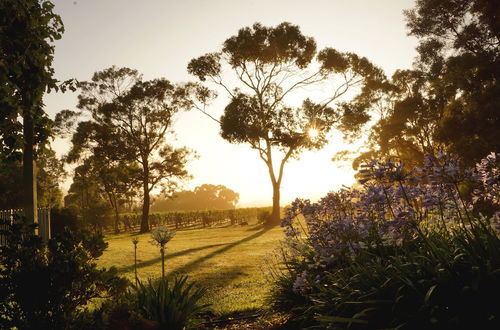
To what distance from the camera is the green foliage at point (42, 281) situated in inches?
111

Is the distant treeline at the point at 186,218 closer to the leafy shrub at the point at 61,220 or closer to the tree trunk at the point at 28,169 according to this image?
the leafy shrub at the point at 61,220

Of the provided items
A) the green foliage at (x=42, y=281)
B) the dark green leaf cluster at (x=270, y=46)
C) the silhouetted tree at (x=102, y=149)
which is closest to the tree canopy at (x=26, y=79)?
the green foliage at (x=42, y=281)

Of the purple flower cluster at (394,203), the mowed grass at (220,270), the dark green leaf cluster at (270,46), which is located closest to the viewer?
the purple flower cluster at (394,203)

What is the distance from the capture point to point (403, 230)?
11.1ft

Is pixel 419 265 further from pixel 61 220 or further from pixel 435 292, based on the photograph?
pixel 61 220

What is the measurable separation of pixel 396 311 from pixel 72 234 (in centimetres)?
302

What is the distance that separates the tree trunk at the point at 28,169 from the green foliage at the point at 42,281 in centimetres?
132

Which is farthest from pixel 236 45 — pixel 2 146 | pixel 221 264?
pixel 2 146

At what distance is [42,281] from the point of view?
112 inches

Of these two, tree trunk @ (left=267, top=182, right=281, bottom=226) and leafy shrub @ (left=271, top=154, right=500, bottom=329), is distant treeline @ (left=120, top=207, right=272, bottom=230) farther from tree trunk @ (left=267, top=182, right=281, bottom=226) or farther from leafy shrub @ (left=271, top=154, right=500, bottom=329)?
leafy shrub @ (left=271, top=154, right=500, bottom=329)

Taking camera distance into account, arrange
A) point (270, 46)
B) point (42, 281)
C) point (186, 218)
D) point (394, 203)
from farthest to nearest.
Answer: point (186, 218), point (270, 46), point (394, 203), point (42, 281)

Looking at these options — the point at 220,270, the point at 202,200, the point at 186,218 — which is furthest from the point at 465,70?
the point at 202,200

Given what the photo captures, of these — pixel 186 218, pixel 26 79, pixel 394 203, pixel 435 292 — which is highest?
pixel 26 79

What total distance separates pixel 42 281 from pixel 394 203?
3.82 metres
